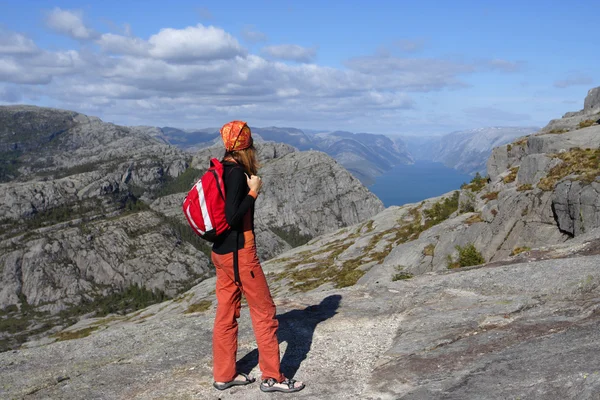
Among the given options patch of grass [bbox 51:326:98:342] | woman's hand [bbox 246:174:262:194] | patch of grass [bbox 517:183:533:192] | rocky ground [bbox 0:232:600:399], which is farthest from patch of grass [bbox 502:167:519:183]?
patch of grass [bbox 51:326:98:342]

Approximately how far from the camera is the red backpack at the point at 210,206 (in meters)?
9.37

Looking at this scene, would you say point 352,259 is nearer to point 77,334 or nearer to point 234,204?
point 234,204

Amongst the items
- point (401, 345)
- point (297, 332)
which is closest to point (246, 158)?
point (297, 332)

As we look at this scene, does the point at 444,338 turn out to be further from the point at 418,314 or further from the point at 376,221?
the point at 376,221

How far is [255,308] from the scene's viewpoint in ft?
32.6

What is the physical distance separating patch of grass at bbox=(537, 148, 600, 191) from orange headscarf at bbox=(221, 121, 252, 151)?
33.7 m

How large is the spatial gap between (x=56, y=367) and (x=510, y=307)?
43.0 ft

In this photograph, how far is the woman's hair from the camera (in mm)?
9859

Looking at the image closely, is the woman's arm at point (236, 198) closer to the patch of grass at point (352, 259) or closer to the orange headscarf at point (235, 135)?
the orange headscarf at point (235, 135)

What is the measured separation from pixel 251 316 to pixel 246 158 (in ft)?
11.6

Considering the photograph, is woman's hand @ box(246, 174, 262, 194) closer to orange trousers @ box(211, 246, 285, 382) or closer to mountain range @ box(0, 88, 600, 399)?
orange trousers @ box(211, 246, 285, 382)

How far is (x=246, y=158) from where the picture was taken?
988cm

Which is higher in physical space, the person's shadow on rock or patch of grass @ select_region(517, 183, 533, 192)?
patch of grass @ select_region(517, 183, 533, 192)

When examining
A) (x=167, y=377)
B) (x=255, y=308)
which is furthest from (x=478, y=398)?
(x=167, y=377)
